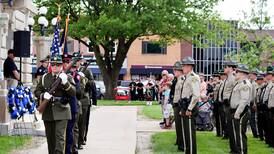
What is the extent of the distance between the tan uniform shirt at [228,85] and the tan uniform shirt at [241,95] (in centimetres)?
120

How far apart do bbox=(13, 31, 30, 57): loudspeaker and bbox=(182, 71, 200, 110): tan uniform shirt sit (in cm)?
700

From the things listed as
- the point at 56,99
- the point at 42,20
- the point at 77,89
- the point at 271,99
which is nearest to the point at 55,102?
the point at 56,99

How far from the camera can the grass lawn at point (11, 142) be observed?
12.8 m

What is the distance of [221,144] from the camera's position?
47.1ft

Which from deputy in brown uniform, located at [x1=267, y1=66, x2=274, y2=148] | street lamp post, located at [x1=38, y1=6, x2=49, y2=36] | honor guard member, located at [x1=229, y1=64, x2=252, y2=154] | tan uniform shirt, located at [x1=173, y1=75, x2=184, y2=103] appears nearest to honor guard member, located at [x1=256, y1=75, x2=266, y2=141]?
deputy in brown uniform, located at [x1=267, y1=66, x2=274, y2=148]

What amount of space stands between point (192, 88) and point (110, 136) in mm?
4979

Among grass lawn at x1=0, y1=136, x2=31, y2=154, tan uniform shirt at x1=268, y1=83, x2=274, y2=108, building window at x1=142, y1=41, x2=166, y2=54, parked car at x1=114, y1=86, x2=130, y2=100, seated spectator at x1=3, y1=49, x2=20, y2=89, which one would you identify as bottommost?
parked car at x1=114, y1=86, x2=130, y2=100

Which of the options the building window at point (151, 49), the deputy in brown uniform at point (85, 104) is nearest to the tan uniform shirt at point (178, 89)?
the deputy in brown uniform at point (85, 104)

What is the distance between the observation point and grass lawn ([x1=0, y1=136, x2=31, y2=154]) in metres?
12.8

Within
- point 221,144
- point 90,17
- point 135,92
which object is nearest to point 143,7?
point 90,17

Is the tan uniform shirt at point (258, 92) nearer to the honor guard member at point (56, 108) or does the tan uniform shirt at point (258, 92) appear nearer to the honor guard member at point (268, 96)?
the honor guard member at point (268, 96)

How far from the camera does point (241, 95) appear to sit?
37.7ft

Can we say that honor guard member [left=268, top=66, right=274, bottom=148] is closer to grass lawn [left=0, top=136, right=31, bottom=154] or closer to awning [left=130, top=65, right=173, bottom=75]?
grass lawn [left=0, top=136, right=31, bottom=154]

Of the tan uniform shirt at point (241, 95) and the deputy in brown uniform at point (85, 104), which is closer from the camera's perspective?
the tan uniform shirt at point (241, 95)
